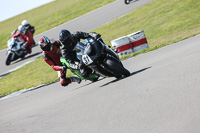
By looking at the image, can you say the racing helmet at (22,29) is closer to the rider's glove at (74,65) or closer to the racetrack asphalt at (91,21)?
the racetrack asphalt at (91,21)

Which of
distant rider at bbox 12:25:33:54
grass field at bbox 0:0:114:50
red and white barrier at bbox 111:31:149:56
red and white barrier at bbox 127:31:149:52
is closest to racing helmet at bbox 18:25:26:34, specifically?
distant rider at bbox 12:25:33:54

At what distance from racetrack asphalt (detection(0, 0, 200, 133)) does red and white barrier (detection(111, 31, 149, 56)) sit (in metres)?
5.14

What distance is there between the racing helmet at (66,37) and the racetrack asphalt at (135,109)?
1.45 metres

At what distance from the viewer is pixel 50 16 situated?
3822 cm

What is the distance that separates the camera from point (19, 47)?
22797 mm

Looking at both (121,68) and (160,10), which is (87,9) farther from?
(121,68)

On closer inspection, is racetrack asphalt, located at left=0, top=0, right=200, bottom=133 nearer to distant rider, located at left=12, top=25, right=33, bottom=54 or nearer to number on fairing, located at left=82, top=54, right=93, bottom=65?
number on fairing, located at left=82, top=54, right=93, bottom=65

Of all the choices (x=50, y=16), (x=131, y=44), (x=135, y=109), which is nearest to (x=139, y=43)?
(x=131, y=44)

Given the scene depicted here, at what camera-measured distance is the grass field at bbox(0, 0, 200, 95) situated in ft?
54.3

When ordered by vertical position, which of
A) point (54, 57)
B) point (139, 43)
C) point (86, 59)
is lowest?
point (139, 43)

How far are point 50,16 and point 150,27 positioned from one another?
19386mm

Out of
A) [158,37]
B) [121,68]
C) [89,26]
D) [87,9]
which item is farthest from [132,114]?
[87,9]

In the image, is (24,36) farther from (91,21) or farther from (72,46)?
(72,46)

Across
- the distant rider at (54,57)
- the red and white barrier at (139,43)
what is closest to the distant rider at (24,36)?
the red and white barrier at (139,43)
